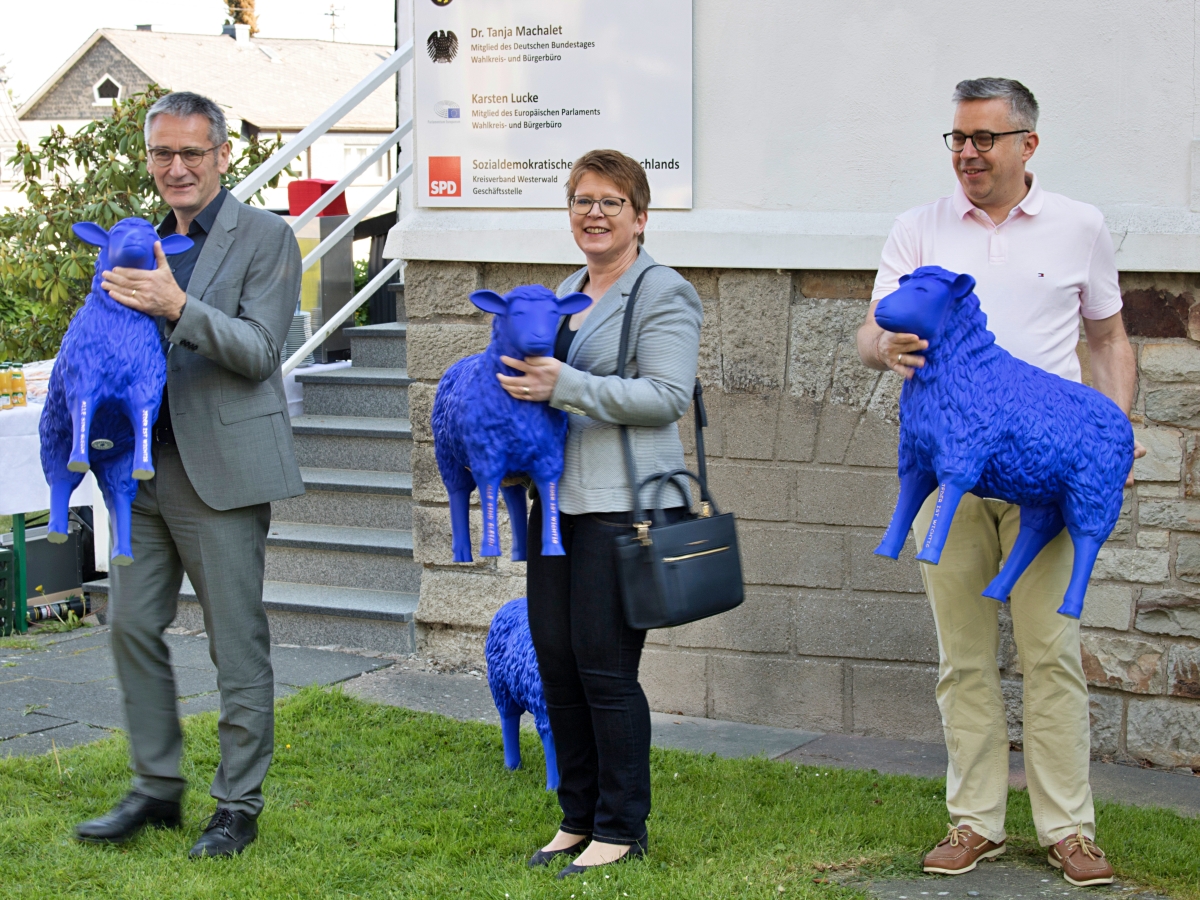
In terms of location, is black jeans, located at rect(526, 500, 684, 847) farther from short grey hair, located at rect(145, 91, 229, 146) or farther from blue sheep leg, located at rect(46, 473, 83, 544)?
short grey hair, located at rect(145, 91, 229, 146)

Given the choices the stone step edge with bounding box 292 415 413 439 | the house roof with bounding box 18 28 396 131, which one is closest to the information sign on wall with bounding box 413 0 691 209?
the stone step edge with bounding box 292 415 413 439

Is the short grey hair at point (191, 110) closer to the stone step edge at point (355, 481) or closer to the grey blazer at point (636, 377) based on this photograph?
the grey blazer at point (636, 377)

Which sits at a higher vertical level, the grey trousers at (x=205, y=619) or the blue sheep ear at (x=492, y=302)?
the blue sheep ear at (x=492, y=302)

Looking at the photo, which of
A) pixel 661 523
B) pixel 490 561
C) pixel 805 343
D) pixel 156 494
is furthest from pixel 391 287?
pixel 661 523

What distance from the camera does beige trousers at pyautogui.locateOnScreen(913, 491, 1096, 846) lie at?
3.30m

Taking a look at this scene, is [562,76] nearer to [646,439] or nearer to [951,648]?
[646,439]

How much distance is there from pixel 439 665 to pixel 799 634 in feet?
5.60

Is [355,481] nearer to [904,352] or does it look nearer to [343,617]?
[343,617]

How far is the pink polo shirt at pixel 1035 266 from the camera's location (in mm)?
3246

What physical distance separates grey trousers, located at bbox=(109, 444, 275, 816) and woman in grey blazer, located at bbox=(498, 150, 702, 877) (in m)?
0.86

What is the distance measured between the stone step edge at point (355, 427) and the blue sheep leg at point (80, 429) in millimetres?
3442

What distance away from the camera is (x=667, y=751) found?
15.0 feet

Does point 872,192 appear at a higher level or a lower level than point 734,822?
higher

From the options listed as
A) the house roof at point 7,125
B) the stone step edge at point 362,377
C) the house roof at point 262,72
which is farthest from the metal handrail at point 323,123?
the house roof at point 7,125
